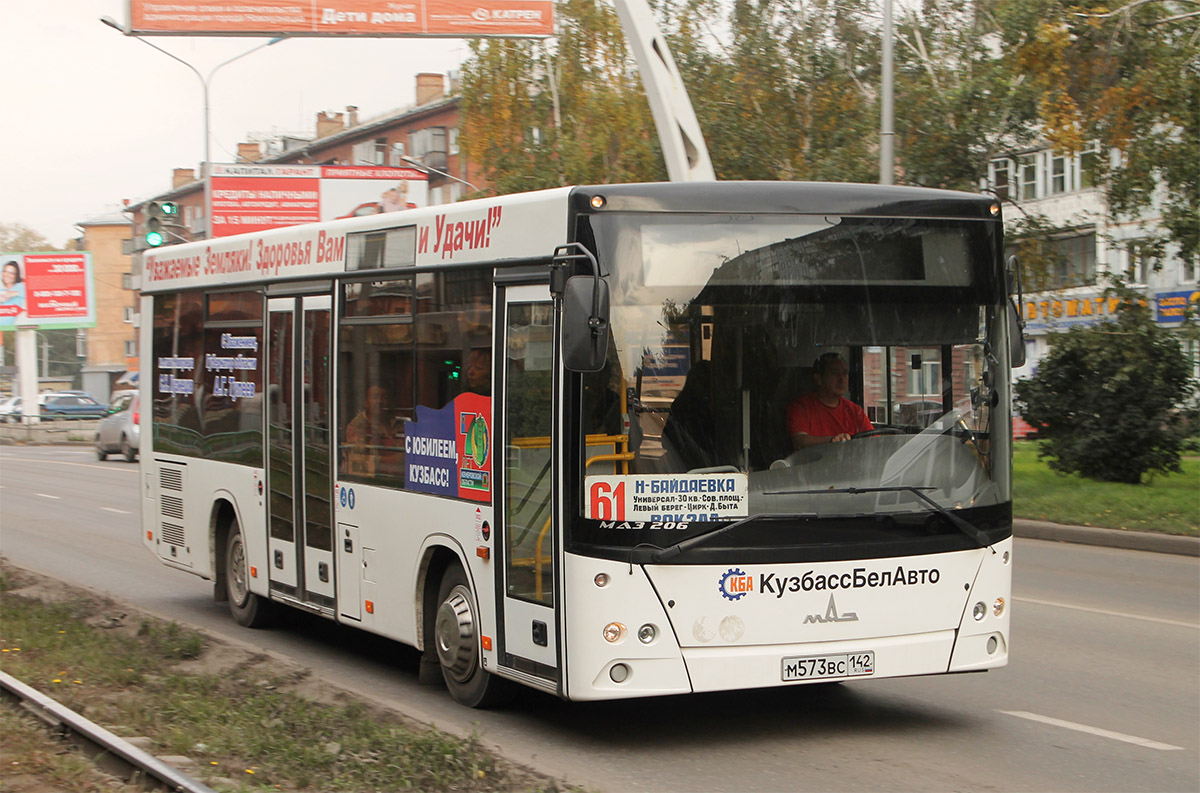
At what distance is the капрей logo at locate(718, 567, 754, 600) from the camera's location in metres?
6.77

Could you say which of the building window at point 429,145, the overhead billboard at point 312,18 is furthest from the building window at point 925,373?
the building window at point 429,145

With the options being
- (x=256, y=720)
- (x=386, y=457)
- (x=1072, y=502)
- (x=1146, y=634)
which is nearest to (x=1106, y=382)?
(x=1072, y=502)

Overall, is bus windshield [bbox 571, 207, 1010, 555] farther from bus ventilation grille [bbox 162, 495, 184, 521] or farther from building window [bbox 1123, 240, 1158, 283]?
building window [bbox 1123, 240, 1158, 283]

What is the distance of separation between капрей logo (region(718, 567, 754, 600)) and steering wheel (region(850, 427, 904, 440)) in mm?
860

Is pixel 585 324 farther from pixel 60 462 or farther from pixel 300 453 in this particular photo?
pixel 60 462

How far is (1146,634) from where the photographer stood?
10219mm

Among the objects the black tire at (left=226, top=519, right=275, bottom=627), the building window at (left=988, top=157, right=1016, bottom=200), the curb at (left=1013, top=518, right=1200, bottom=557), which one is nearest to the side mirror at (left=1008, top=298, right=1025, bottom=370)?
the black tire at (left=226, top=519, right=275, bottom=627)

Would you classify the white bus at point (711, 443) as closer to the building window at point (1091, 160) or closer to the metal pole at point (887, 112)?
the metal pole at point (887, 112)

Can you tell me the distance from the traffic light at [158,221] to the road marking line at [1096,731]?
1820cm

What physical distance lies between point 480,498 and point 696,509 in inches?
56.9

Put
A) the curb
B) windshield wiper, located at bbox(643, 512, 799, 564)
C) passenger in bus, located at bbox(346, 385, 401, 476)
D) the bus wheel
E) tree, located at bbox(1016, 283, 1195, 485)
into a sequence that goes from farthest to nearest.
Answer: tree, located at bbox(1016, 283, 1195, 485) → the curb → passenger in bus, located at bbox(346, 385, 401, 476) → the bus wheel → windshield wiper, located at bbox(643, 512, 799, 564)

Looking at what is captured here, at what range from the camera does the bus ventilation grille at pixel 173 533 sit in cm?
1245

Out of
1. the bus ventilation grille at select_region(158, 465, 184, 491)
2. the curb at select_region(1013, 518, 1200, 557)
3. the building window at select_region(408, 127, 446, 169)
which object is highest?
the building window at select_region(408, 127, 446, 169)

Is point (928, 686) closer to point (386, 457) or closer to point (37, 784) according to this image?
point (386, 457)
